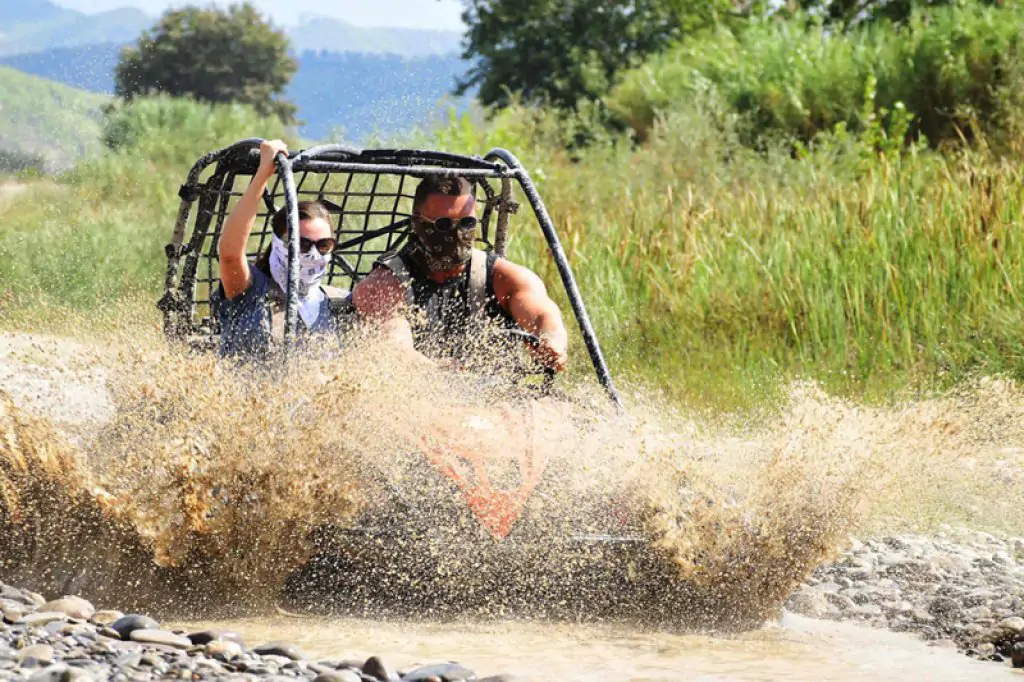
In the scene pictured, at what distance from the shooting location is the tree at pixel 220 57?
58.2 meters

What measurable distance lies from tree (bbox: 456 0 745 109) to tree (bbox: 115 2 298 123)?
77.2 feet

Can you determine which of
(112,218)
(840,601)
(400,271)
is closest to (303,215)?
(400,271)

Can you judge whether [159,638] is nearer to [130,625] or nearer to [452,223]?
[130,625]

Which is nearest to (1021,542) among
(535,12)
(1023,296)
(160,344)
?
(1023,296)

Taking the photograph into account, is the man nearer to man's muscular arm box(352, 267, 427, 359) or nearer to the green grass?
man's muscular arm box(352, 267, 427, 359)

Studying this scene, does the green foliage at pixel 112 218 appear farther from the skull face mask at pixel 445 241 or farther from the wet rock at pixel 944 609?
the wet rock at pixel 944 609

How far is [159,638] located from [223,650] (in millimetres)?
216

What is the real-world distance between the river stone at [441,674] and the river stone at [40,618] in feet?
3.66

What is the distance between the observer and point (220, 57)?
196 ft

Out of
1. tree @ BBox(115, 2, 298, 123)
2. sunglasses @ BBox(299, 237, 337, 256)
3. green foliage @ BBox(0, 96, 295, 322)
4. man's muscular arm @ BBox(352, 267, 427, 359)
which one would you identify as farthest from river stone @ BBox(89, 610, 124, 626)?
tree @ BBox(115, 2, 298, 123)

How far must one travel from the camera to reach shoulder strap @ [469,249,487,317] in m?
6.11

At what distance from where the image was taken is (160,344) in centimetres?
619

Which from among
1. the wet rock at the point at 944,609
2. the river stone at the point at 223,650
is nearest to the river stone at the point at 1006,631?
the wet rock at the point at 944,609

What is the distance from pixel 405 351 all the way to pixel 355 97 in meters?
4.50
